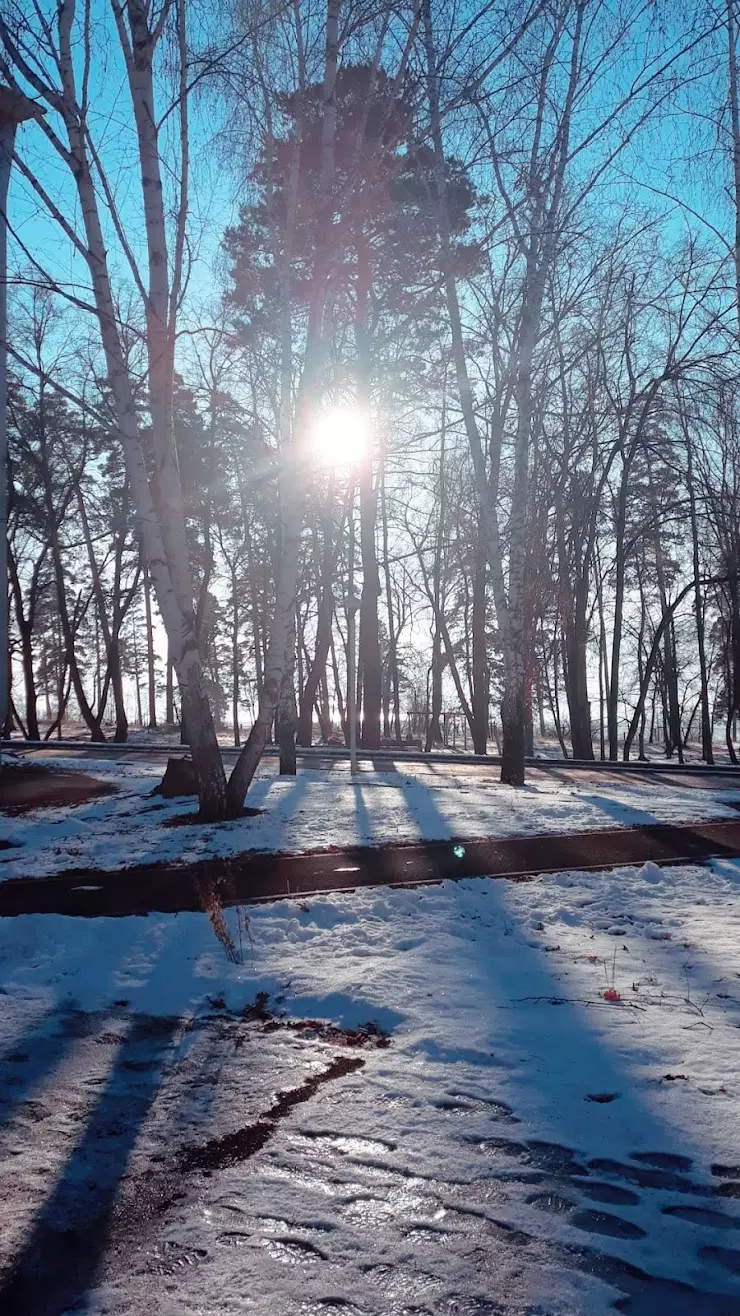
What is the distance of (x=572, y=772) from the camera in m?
15.6

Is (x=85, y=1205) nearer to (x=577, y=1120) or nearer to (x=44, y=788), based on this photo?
(x=577, y=1120)

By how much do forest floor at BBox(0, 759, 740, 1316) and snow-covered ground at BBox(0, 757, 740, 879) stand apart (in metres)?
2.02

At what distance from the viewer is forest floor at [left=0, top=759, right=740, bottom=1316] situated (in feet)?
6.90

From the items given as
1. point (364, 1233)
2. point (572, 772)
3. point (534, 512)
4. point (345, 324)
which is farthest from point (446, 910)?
point (534, 512)

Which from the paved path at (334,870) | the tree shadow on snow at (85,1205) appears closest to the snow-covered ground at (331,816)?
the paved path at (334,870)

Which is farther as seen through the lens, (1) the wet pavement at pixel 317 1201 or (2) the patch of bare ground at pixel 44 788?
(2) the patch of bare ground at pixel 44 788

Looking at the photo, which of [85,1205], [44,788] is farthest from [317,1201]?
[44,788]

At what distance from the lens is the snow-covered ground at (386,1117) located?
6.89 ft

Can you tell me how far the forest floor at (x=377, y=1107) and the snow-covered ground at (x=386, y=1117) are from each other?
0.01 meters

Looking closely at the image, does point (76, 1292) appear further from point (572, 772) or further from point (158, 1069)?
point (572, 772)

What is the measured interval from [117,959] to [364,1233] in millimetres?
2793

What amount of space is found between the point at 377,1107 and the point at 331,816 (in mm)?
5869

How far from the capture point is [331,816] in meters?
8.82

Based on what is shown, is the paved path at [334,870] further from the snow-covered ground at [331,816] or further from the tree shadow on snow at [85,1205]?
the tree shadow on snow at [85,1205]
